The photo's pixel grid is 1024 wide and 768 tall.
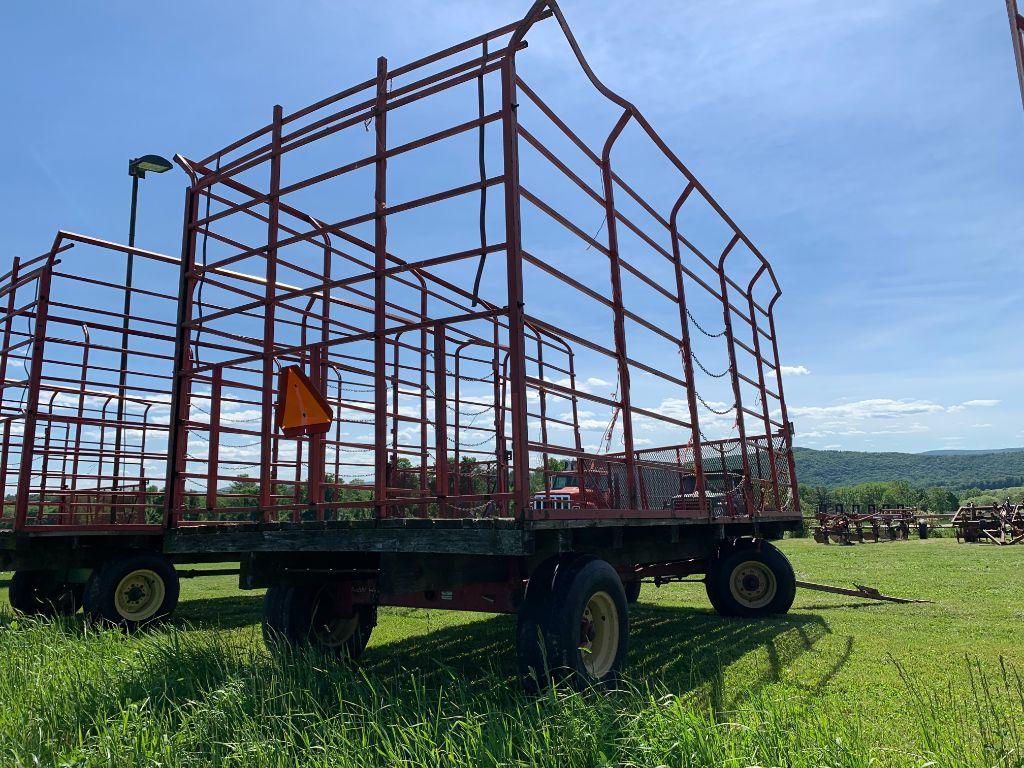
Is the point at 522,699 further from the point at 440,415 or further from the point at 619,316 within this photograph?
the point at 619,316

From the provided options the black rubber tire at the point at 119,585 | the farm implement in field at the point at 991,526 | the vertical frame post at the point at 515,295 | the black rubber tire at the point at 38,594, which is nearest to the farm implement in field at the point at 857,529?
the farm implement in field at the point at 991,526

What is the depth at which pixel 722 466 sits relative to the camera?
8.45 m

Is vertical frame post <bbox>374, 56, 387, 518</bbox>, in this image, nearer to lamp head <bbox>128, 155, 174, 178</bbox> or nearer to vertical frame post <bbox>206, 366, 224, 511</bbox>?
vertical frame post <bbox>206, 366, 224, 511</bbox>

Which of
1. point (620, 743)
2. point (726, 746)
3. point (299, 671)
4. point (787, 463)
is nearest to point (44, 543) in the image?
point (299, 671)

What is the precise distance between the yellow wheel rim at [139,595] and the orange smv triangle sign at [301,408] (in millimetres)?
3966

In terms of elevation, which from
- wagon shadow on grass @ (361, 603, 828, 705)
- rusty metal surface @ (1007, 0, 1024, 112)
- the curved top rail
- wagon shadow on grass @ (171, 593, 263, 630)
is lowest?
wagon shadow on grass @ (361, 603, 828, 705)

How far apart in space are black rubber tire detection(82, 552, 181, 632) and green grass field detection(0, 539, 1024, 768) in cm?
54

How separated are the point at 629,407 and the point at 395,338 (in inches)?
130

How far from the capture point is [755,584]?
8.67 m

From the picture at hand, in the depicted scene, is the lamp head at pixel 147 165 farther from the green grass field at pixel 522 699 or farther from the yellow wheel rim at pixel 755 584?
the yellow wheel rim at pixel 755 584

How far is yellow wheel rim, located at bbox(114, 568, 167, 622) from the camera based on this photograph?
8031 millimetres

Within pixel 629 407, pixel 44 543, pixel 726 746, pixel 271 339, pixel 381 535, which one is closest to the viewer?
pixel 726 746

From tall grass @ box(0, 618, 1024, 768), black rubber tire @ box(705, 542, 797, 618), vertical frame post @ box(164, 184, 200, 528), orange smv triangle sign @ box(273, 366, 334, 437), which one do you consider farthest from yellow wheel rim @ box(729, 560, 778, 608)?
vertical frame post @ box(164, 184, 200, 528)

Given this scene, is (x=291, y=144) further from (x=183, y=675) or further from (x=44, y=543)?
(x=44, y=543)
